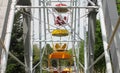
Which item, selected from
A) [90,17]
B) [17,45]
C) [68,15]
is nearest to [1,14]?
[90,17]

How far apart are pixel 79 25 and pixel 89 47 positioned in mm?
2700

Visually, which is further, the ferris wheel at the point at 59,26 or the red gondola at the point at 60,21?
the red gondola at the point at 60,21

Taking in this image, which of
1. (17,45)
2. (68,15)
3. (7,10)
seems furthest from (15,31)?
(7,10)

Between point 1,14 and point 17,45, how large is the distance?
75.4ft

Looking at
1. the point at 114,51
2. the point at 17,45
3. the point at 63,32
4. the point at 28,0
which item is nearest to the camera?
the point at 114,51

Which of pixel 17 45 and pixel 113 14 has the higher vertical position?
pixel 113 14

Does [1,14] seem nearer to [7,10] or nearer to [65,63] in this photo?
[7,10]

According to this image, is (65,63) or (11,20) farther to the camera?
(65,63)

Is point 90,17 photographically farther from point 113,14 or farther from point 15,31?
point 15,31

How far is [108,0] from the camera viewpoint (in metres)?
6.27

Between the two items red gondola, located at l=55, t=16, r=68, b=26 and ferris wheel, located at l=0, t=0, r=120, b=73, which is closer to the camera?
ferris wheel, located at l=0, t=0, r=120, b=73

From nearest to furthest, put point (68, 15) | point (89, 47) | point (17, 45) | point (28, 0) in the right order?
1. point (28, 0)
2. point (89, 47)
3. point (68, 15)
4. point (17, 45)

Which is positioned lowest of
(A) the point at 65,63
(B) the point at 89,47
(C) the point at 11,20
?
(A) the point at 65,63

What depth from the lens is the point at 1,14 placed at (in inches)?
235
